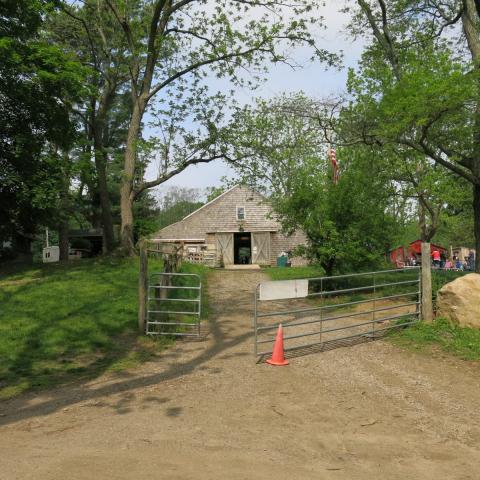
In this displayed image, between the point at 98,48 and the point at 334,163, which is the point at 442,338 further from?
the point at 98,48

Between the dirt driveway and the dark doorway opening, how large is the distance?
28.6 meters

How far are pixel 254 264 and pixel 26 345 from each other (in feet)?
85.2

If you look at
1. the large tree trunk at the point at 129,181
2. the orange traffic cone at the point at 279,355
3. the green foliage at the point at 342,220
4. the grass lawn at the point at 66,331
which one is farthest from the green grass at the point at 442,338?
the large tree trunk at the point at 129,181

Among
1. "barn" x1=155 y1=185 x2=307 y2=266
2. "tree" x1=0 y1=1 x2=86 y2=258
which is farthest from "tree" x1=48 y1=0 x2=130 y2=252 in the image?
"barn" x1=155 y1=185 x2=307 y2=266

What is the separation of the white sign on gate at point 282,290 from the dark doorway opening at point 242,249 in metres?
28.2

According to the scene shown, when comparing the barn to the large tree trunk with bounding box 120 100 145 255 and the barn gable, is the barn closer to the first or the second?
the barn gable

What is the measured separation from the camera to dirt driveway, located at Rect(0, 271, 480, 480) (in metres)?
4.07

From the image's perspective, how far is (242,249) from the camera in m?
40.5

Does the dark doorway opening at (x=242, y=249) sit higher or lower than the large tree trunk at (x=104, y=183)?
lower

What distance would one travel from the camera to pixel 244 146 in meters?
21.8

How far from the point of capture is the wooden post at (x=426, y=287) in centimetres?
980

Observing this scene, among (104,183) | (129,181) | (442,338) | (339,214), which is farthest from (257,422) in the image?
(104,183)

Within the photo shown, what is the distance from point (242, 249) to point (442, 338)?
105 feet

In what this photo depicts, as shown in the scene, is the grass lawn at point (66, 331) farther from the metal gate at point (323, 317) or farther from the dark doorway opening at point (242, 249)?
the dark doorway opening at point (242, 249)
